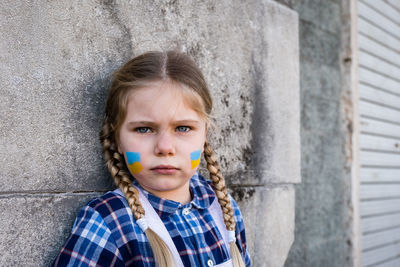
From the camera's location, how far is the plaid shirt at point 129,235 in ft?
4.82

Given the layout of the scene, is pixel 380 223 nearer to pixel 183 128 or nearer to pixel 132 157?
pixel 183 128

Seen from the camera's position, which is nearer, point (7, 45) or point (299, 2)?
point (7, 45)

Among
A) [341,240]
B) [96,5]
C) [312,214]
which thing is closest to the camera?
[96,5]

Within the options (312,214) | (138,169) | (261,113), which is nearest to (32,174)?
(138,169)

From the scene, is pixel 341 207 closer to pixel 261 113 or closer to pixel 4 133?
pixel 261 113

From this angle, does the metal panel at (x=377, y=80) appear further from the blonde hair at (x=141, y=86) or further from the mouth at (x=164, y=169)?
the mouth at (x=164, y=169)

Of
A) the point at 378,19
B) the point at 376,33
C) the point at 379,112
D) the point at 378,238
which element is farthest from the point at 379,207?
the point at 378,19

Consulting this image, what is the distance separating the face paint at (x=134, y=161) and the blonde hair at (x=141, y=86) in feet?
0.26

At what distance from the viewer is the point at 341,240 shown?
3.81 metres

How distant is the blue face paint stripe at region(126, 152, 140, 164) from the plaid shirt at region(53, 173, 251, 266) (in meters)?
0.15

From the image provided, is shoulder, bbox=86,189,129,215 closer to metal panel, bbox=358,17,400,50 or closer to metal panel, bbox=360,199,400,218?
metal panel, bbox=360,199,400,218

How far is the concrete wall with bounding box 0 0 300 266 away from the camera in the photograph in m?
1.53

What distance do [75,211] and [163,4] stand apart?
110 centimetres

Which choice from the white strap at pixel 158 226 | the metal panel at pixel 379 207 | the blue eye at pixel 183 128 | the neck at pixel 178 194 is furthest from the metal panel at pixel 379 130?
the white strap at pixel 158 226
